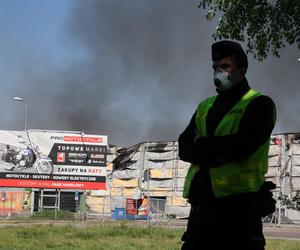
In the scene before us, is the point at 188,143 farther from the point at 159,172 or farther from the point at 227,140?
the point at 159,172

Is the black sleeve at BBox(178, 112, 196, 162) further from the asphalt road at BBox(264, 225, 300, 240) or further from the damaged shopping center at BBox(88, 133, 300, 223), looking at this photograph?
the damaged shopping center at BBox(88, 133, 300, 223)

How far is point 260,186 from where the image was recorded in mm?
2688

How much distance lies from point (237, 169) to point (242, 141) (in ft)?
0.43

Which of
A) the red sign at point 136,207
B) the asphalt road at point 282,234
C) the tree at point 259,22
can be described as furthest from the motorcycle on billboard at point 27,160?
the tree at point 259,22

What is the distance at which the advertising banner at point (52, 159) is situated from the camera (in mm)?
44781

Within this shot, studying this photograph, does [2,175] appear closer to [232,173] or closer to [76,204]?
[76,204]

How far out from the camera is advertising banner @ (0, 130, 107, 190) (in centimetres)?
4478

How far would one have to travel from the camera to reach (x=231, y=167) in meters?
2.70

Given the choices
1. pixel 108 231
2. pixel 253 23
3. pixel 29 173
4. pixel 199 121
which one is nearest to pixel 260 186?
pixel 199 121

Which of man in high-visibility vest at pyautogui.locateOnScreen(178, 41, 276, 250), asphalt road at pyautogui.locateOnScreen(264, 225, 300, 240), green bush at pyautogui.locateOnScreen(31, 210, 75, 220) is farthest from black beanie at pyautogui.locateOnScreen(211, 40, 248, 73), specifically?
green bush at pyautogui.locateOnScreen(31, 210, 75, 220)

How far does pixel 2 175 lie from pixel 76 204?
6.53 metres

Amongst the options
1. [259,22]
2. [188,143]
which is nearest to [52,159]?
[259,22]

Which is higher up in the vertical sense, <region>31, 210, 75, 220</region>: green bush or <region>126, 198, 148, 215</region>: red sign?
<region>126, 198, 148, 215</region>: red sign

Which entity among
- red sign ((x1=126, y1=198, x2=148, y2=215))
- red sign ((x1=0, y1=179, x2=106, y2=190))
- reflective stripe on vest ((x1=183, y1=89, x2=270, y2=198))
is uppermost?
red sign ((x1=0, y1=179, x2=106, y2=190))
